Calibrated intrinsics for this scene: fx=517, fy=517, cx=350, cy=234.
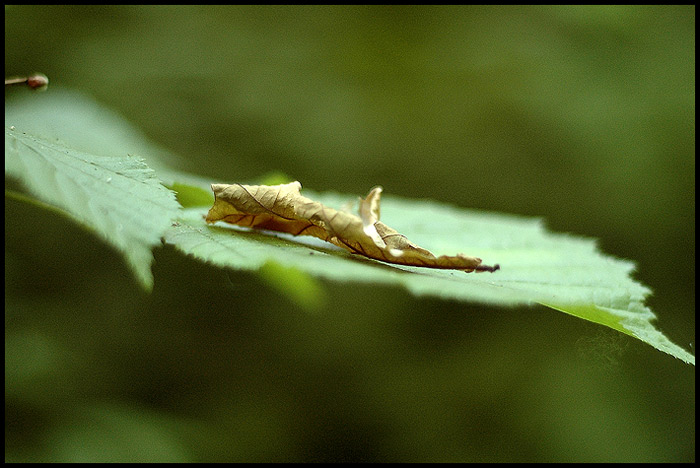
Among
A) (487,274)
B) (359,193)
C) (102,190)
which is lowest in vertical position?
(102,190)

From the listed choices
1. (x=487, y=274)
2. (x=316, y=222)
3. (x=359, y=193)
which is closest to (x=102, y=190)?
(x=316, y=222)

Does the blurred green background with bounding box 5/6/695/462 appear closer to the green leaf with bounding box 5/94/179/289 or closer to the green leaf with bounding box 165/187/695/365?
the green leaf with bounding box 165/187/695/365

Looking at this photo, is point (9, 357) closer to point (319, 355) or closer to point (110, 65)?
point (319, 355)

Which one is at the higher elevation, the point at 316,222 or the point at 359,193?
the point at 359,193

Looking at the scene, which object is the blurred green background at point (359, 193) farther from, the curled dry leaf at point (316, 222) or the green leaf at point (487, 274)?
the curled dry leaf at point (316, 222)

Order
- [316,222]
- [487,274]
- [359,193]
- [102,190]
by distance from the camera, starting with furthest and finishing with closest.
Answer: [359,193], [487,274], [316,222], [102,190]

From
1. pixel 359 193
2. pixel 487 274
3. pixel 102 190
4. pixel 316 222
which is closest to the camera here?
pixel 102 190

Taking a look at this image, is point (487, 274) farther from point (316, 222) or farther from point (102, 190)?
point (102, 190)

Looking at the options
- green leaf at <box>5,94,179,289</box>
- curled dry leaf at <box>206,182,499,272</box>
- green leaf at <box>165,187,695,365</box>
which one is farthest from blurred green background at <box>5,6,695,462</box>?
green leaf at <box>5,94,179,289</box>
